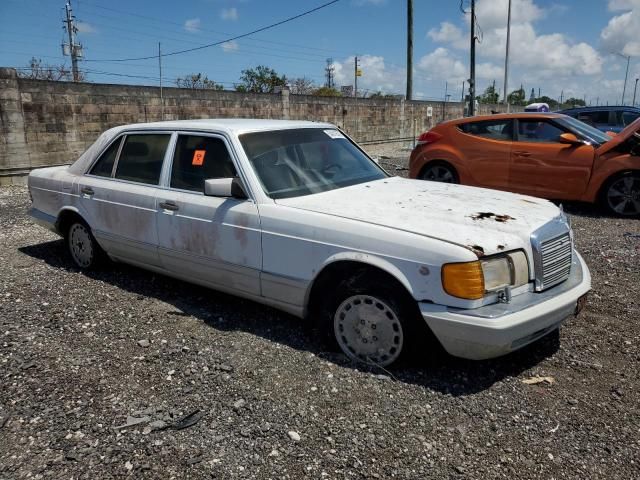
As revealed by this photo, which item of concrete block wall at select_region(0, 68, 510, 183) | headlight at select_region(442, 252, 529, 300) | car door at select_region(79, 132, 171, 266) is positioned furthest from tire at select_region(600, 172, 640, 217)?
concrete block wall at select_region(0, 68, 510, 183)

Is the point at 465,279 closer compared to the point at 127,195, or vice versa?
the point at 465,279

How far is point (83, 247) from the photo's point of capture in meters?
5.32

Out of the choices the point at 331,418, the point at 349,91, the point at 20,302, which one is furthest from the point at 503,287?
the point at 349,91

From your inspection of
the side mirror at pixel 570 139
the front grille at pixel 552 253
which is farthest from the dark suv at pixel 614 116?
the front grille at pixel 552 253

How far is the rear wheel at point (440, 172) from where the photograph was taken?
8773 mm

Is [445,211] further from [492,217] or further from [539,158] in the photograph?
[539,158]

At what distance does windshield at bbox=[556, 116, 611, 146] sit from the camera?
786 centimetres

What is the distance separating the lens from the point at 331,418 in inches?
112

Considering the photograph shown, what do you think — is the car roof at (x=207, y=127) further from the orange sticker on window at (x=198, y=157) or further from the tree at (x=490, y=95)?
the tree at (x=490, y=95)


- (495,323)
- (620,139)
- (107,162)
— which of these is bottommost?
(495,323)

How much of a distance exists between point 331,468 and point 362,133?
22265 mm

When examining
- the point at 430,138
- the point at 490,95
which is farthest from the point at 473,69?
the point at 490,95

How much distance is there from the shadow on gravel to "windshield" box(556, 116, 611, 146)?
5132mm

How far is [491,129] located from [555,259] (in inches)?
226
